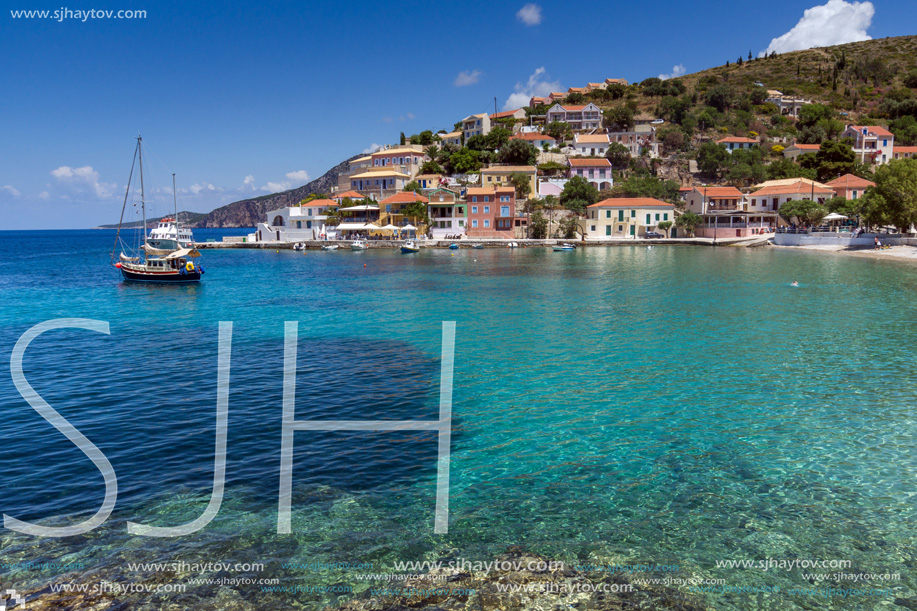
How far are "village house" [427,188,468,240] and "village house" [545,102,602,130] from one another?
141 ft

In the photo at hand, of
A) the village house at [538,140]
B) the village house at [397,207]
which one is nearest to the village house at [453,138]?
the village house at [538,140]

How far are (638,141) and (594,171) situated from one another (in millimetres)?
18907

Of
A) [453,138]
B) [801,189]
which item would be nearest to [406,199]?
[453,138]

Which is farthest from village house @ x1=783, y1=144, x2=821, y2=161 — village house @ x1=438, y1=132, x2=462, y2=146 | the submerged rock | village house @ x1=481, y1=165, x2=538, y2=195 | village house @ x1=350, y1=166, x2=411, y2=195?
the submerged rock

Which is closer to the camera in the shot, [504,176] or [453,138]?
[504,176]

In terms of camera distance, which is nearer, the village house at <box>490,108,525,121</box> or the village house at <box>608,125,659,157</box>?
the village house at <box>608,125,659,157</box>

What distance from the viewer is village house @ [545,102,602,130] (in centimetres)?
11544

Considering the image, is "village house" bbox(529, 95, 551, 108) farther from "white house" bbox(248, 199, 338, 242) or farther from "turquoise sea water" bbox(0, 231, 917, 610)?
"turquoise sea water" bbox(0, 231, 917, 610)

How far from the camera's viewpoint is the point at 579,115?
383ft

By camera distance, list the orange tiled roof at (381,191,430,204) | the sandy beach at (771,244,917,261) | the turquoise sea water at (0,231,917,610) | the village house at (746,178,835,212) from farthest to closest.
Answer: the orange tiled roof at (381,191,430,204) < the village house at (746,178,835,212) < the sandy beach at (771,244,917,261) < the turquoise sea water at (0,231,917,610)

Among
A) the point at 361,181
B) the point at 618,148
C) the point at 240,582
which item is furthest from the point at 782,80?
the point at 240,582

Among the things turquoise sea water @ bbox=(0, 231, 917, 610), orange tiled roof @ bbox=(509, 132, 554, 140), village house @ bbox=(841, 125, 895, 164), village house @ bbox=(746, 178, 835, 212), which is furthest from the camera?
orange tiled roof @ bbox=(509, 132, 554, 140)

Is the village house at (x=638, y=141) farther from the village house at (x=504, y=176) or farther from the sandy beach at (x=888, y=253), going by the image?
the sandy beach at (x=888, y=253)

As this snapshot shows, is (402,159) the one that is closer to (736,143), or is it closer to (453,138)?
(453,138)
